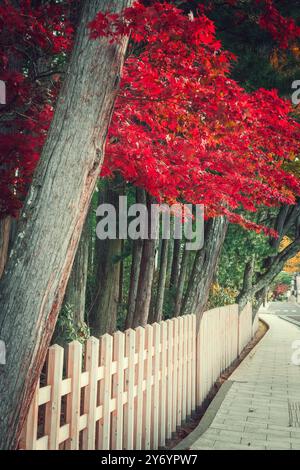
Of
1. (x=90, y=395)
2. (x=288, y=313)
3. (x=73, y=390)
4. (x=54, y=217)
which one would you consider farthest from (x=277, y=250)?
(x=288, y=313)

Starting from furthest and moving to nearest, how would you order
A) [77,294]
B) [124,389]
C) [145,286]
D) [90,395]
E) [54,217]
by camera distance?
1. [77,294]
2. [145,286]
3. [124,389]
4. [90,395]
5. [54,217]

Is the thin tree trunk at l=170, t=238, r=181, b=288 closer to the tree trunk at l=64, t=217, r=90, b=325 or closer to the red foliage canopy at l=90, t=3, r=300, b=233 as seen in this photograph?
the tree trunk at l=64, t=217, r=90, b=325

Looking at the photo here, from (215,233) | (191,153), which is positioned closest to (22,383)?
(191,153)

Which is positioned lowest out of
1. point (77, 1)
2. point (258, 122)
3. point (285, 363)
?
point (285, 363)

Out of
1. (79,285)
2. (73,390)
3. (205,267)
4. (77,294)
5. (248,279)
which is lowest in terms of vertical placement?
(73,390)

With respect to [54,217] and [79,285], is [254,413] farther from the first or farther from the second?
[54,217]

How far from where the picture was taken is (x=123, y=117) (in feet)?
19.7

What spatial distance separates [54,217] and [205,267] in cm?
660

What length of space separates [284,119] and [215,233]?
12.2ft

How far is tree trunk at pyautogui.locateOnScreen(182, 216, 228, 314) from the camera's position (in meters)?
9.46

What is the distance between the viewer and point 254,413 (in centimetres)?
721

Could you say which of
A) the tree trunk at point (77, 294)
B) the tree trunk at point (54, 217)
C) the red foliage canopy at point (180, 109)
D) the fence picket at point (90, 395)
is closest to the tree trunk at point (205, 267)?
the tree trunk at point (77, 294)

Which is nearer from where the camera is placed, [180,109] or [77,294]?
[180,109]

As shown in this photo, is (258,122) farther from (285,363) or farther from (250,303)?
(250,303)
